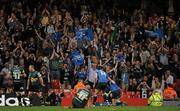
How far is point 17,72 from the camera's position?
2703cm

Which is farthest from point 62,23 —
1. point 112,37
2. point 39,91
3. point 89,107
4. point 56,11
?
point 89,107

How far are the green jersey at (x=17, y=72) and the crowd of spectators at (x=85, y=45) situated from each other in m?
0.17

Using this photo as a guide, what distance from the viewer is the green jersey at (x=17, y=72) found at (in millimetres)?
26825

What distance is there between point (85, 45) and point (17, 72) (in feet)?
11.9

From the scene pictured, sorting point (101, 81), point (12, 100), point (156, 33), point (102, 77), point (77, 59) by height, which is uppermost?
point (156, 33)

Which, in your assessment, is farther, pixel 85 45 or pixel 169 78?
pixel 85 45

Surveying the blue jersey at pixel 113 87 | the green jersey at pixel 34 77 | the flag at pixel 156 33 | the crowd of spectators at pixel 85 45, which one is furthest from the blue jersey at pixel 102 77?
the flag at pixel 156 33

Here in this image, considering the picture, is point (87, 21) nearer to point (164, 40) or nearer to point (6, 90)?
point (164, 40)

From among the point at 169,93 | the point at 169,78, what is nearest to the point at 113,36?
the point at 169,78

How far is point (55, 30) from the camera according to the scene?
29.0 m

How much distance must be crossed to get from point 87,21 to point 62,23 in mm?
1184

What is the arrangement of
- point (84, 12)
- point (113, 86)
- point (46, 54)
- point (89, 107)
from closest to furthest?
1. point (89, 107)
2. point (113, 86)
3. point (46, 54)
4. point (84, 12)

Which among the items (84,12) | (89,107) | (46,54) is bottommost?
(89,107)

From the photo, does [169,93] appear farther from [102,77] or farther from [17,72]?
[17,72]
